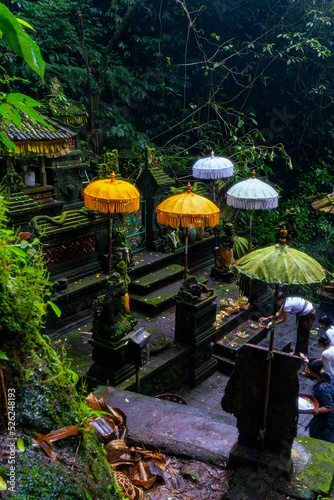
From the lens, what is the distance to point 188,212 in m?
8.40

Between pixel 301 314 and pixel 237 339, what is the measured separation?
4.41 feet

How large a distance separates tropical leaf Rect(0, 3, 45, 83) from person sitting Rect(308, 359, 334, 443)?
509cm

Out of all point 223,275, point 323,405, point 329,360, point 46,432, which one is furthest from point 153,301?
point 46,432

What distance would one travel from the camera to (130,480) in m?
3.76

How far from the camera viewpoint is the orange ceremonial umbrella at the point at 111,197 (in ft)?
27.8

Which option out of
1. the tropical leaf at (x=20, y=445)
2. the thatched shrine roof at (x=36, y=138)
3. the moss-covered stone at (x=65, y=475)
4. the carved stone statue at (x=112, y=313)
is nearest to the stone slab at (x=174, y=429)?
the carved stone statue at (x=112, y=313)

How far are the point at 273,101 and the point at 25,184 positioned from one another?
11825mm

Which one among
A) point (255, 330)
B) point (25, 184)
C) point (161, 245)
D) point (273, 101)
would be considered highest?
point (273, 101)

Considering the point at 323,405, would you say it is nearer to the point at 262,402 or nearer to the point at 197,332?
the point at 262,402

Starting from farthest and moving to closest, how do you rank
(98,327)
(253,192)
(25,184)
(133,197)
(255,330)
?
(25,184), (253,192), (255,330), (133,197), (98,327)

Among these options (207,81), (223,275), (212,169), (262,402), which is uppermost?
(207,81)

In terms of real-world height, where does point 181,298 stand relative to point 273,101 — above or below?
below

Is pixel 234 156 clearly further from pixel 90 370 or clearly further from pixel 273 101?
pixel 90 370

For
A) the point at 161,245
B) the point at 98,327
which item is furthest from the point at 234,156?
the point at 98,327
